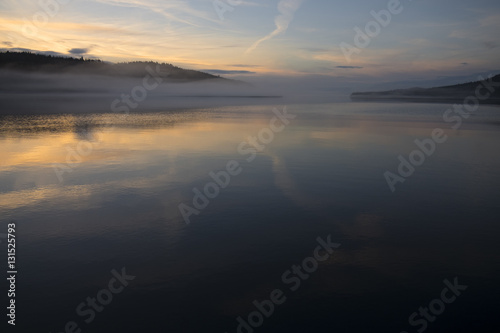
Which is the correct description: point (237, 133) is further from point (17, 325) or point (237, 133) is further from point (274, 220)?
point (17, 325)

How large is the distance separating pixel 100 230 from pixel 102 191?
3.20 meters

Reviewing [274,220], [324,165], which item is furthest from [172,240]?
[324,165]

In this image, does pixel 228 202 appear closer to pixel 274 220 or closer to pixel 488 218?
pixel 274 220

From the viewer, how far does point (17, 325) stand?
5066 mm

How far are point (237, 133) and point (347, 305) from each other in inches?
831

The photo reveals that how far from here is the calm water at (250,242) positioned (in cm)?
541

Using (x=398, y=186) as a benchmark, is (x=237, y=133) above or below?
above

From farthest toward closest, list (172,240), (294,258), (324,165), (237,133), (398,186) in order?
(237,133), (324,165), (398,186), (172,240), (294,258)

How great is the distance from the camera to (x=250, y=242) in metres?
7.65

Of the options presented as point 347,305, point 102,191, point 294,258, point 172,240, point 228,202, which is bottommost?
point 347,305

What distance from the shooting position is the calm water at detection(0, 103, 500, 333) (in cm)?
541

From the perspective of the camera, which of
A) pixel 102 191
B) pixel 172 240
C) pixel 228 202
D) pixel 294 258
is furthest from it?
pixel 102 191

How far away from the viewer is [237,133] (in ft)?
85.7

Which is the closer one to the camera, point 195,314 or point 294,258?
point 195,314
